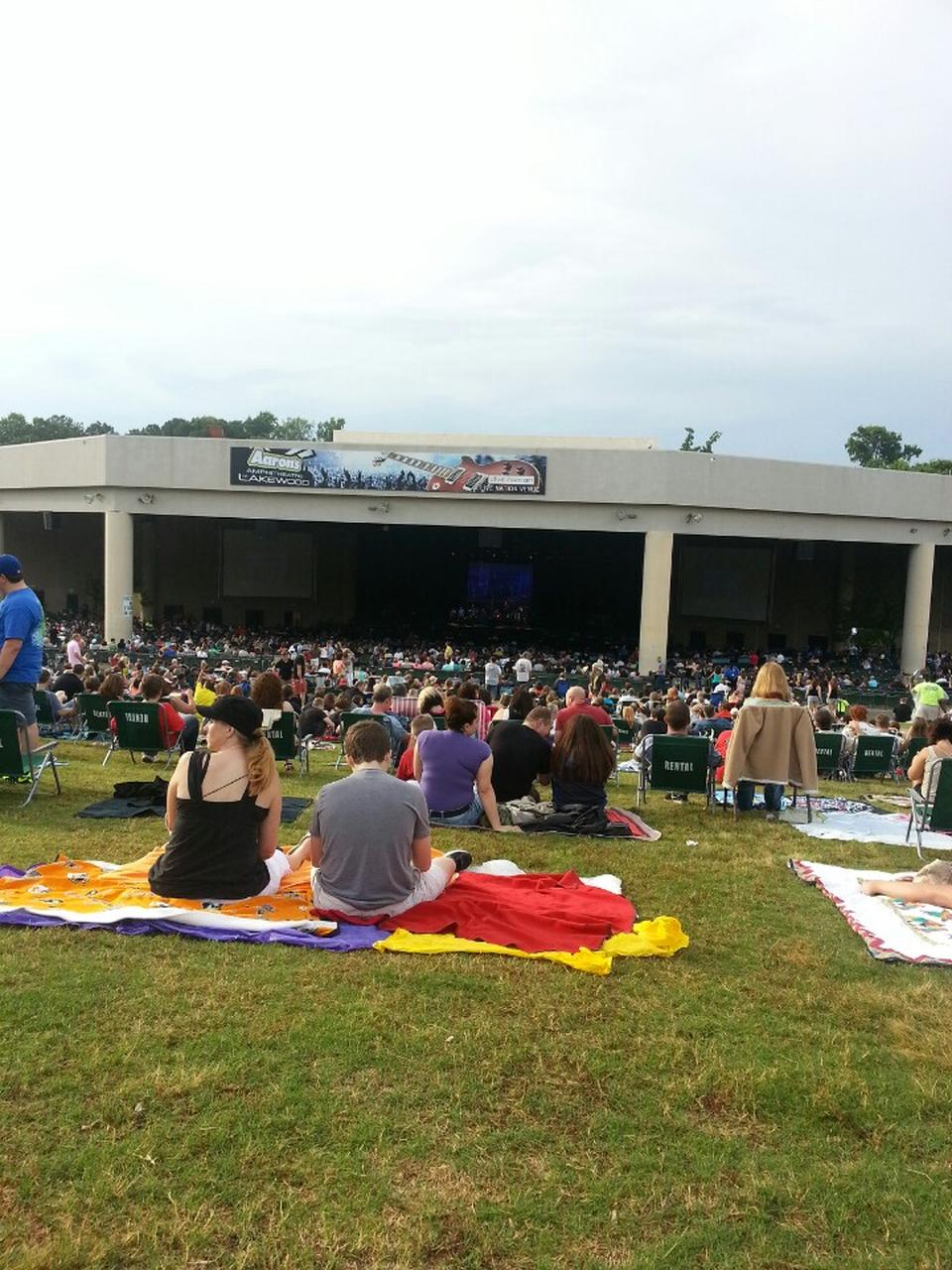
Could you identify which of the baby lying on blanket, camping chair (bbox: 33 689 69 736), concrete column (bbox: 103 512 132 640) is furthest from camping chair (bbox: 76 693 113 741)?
concrete column (bbox: 103 512 132 640)

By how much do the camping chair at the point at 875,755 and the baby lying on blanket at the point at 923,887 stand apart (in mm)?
5957

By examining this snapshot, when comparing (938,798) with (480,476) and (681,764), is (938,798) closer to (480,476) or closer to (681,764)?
(681,764)

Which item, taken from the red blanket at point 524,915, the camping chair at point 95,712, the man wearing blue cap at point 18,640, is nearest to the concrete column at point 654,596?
the camping chair at point 95,712

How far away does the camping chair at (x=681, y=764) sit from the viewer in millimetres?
8266

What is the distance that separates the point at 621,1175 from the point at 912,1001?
191cm

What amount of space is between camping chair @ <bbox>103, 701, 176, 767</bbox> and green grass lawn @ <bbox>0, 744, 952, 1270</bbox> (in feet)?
16.5

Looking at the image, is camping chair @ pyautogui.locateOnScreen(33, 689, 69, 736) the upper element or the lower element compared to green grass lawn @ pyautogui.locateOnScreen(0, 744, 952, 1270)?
lower

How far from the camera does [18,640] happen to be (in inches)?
285

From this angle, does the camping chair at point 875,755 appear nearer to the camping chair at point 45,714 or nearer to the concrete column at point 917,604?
the camping chair at point 45,714

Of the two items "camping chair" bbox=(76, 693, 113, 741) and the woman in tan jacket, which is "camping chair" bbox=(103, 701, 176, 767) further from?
the woman in tan jacket

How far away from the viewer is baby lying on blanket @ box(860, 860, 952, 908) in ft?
17.6

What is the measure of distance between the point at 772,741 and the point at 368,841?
4261 millimetres

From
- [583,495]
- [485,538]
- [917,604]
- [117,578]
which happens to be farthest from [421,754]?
[485,538]

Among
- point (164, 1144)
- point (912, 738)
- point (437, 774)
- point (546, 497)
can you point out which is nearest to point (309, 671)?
point (546, 497)
